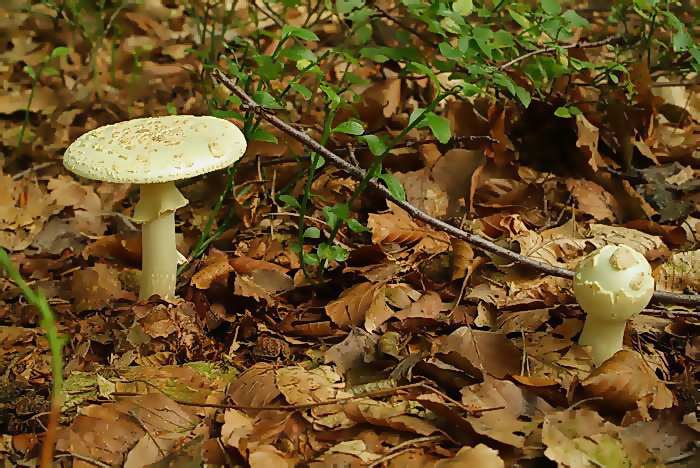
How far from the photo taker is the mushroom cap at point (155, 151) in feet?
7.04

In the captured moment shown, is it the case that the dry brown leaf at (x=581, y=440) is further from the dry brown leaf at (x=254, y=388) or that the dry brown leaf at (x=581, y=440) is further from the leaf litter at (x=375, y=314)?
the dry brown leaf at (x=254, y=388)

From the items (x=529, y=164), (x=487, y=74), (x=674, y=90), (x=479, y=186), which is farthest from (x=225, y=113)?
(x=674, y=90)

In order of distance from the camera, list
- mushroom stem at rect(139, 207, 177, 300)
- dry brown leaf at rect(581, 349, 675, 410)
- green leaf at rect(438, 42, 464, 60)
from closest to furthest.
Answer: dry brown leaf at rect(581, 349, 675, 410), mushroom stem at rect(139, 207, 177, 300), green leaf at rect(438, 42, 464, 60)

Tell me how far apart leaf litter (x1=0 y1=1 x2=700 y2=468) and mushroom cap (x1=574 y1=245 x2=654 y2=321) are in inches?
6.4

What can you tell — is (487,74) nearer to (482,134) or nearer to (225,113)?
(482,134)

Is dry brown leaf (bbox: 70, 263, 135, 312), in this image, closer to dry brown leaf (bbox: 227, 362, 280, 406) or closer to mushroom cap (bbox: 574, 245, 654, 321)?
dry brown leaf (bbox: 227, 362, 280, 406)

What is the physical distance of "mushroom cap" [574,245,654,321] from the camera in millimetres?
2064

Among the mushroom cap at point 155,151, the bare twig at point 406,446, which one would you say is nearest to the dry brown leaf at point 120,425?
the bare twig at point 406,446

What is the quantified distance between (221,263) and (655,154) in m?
2.67

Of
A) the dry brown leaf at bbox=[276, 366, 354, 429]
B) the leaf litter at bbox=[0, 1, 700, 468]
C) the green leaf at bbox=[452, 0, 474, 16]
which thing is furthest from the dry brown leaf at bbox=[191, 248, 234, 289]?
the green leaf at bbox=[452, 0, 474, 16]

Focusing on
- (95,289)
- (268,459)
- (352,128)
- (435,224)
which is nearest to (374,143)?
(352,128)

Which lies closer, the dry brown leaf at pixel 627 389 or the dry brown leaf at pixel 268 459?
the dry brown leaf at pixel 268 459

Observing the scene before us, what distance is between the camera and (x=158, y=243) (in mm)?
2641

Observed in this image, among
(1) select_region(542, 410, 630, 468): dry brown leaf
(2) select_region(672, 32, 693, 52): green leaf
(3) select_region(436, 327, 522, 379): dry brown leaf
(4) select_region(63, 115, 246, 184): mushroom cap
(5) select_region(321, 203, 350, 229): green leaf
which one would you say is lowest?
(3) select_region(436, 327, 522, 379): dry brown leaf
